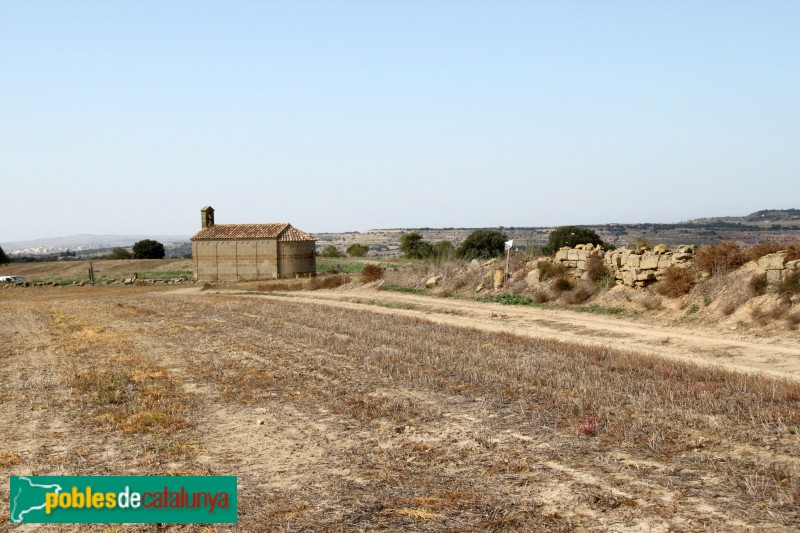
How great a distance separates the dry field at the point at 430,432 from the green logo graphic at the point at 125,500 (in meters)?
0.17

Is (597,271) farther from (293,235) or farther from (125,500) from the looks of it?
(293,235)

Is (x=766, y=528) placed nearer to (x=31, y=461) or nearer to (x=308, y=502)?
(x=308, y=502)

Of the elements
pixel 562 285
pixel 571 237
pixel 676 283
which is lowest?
pixel 562 285

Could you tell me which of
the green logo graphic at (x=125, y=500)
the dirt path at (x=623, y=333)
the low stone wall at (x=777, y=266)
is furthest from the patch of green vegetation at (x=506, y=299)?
the green logo graphic at (x=125, y=500)

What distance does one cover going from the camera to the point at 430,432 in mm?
8492

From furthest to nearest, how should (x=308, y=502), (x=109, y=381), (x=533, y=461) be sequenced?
(x=109, y=381)
(x=533, y=461)
(x=308, y=502)

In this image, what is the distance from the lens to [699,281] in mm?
20453

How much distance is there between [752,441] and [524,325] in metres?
12.6

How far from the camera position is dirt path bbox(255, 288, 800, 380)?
13.5 meters

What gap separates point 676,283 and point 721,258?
Result: 143cm

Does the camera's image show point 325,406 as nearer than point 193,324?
Yes

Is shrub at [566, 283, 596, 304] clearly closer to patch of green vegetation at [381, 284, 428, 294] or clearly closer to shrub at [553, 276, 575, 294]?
shrub at [553, 276, 575, 294]

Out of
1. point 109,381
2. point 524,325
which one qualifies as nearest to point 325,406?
point 109,381

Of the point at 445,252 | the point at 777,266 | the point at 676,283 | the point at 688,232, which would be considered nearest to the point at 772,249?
the point at 777,266
